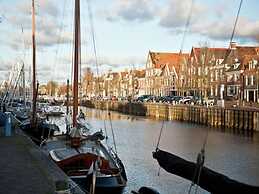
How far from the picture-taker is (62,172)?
586 inches

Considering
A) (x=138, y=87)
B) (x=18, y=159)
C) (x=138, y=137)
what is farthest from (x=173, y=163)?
(x=138, y=87)

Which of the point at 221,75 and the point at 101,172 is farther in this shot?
the point at 221,75

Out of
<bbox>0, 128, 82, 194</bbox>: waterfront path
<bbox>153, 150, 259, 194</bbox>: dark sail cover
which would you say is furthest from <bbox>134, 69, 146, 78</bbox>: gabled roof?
<bbox>153, 150, 259, 194</bbox>: dark sail cover

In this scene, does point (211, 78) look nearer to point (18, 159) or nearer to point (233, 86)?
point (233, 86)

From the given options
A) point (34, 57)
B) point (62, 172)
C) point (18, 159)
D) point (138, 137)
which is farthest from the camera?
point (138, 137)

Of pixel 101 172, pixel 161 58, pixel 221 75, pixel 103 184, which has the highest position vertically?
pixel 161 58

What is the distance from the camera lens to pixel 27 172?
49.1ft

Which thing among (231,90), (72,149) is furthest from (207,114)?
(72,149)

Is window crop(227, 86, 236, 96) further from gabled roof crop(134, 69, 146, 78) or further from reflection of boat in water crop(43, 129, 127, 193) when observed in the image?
gabled roof crop(134, 69, 146, 78)

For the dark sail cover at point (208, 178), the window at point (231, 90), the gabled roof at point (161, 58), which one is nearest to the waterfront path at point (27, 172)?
the dark sail cover at point (208, 178)

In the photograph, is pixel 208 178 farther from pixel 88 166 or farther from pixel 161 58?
pixel 161 58

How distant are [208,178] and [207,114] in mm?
51476

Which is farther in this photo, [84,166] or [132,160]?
[132,160]

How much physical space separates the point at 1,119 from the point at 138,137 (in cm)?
1357
